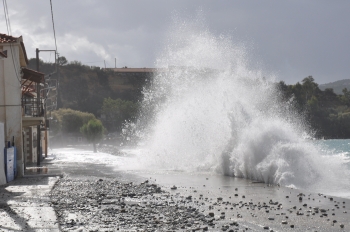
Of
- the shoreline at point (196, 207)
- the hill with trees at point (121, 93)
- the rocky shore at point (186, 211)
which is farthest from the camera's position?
the hill with trees at point (121, 93)

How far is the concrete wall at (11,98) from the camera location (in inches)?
939

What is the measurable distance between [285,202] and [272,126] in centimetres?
1071

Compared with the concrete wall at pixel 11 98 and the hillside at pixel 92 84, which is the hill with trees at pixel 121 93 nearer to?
the hillside at pixel 92 84

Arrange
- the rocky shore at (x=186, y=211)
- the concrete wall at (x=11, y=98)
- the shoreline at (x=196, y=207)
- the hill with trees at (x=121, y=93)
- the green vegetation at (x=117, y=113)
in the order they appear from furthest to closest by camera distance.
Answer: the hill with trees at (x=121, y=93) → the green vegetation at (x=117, y=113) → the concrete wall at (x=11, y=98) → the shoreline at (x=196, y=207) → the rocky shore at (x=186, y=211)

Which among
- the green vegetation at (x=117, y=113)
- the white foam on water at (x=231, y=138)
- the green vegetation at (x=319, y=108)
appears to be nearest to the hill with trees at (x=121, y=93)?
the green vegetation at (x=319, y=108)

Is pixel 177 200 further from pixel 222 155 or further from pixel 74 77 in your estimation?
pixel 74 77

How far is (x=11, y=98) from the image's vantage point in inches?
942

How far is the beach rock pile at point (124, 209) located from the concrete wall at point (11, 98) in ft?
15.7

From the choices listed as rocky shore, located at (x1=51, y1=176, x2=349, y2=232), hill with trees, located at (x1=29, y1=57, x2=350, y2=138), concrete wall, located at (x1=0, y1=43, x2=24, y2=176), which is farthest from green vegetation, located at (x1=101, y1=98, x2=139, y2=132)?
rocky shore, located at (x1=51, y1=176, x2=349, y2=232)

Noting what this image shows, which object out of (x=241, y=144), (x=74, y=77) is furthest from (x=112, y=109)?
(x=241, y=144)

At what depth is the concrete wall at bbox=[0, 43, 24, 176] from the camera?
23.8m

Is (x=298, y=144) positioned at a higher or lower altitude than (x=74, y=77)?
lower

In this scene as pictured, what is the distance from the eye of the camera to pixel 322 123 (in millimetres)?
124625

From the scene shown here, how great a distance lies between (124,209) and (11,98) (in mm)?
11605
